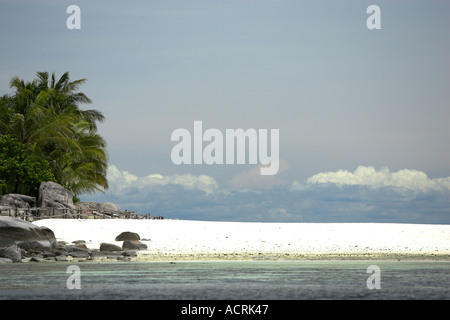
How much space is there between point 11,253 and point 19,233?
2.36 m

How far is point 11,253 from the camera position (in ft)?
82.8

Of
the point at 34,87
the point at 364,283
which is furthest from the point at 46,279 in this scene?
the point at 34,87

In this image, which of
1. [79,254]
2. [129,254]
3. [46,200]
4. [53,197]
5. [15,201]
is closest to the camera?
[79,254]

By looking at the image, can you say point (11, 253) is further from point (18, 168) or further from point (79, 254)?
point (18, 168)

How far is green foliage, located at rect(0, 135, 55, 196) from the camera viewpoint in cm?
4191

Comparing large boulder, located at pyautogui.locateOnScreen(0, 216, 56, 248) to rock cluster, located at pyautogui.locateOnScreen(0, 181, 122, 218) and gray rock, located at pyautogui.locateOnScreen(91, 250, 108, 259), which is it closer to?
gray rock, located at pyautogui.locateOnScreen(91, 250, 108, 259)

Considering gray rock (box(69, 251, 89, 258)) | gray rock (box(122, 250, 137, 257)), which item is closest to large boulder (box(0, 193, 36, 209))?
gray rock (box(69, 251, 89, 258))

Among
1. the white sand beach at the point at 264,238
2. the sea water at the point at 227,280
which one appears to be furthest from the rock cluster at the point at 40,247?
the sea water at the point at 227,280

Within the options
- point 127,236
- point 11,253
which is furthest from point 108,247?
point 11,253

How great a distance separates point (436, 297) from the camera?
16516 millimetres

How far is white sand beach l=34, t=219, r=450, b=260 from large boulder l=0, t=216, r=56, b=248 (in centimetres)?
266

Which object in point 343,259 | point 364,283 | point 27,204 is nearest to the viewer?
point 364,283

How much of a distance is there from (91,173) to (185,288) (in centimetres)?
3207
